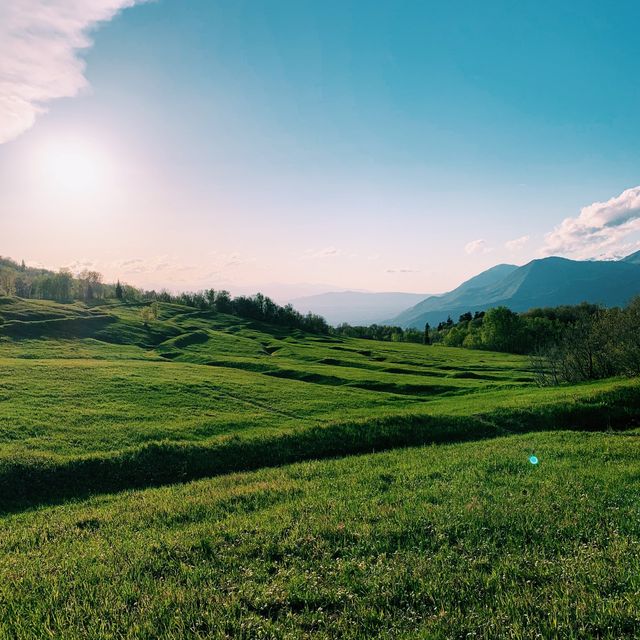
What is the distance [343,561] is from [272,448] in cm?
1801

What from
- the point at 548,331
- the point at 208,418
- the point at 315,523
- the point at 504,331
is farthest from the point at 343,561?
the point at 548,331

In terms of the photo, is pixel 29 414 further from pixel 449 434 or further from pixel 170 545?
pixel 449 434

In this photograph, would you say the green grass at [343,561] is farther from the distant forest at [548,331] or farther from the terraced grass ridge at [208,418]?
the distant forest at [548,331]

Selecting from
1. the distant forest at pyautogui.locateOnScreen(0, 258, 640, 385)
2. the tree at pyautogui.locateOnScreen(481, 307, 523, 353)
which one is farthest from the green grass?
the tree at pyautogui.locateOnScreen(481, 307, 523, 353)

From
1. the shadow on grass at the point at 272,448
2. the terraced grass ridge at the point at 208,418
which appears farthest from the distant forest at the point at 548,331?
the shadow on grass at the point at 272,448

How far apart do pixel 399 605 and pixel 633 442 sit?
73.6ft

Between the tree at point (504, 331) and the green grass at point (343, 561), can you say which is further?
the tree at point (504, 331)

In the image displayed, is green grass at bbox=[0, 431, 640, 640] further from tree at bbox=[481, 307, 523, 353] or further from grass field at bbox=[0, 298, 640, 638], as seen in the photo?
tree at bbox=[481, 307, 523, 353]

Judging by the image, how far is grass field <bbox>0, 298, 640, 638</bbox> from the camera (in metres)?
8.36

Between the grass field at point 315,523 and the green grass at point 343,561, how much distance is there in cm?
5

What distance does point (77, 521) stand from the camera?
15.4 meters

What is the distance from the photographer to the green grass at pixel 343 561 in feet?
26.6

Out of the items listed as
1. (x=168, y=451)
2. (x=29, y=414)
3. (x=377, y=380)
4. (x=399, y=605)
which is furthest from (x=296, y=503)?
(x=377, y=380)

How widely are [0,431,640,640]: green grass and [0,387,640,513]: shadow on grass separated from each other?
4501mm
